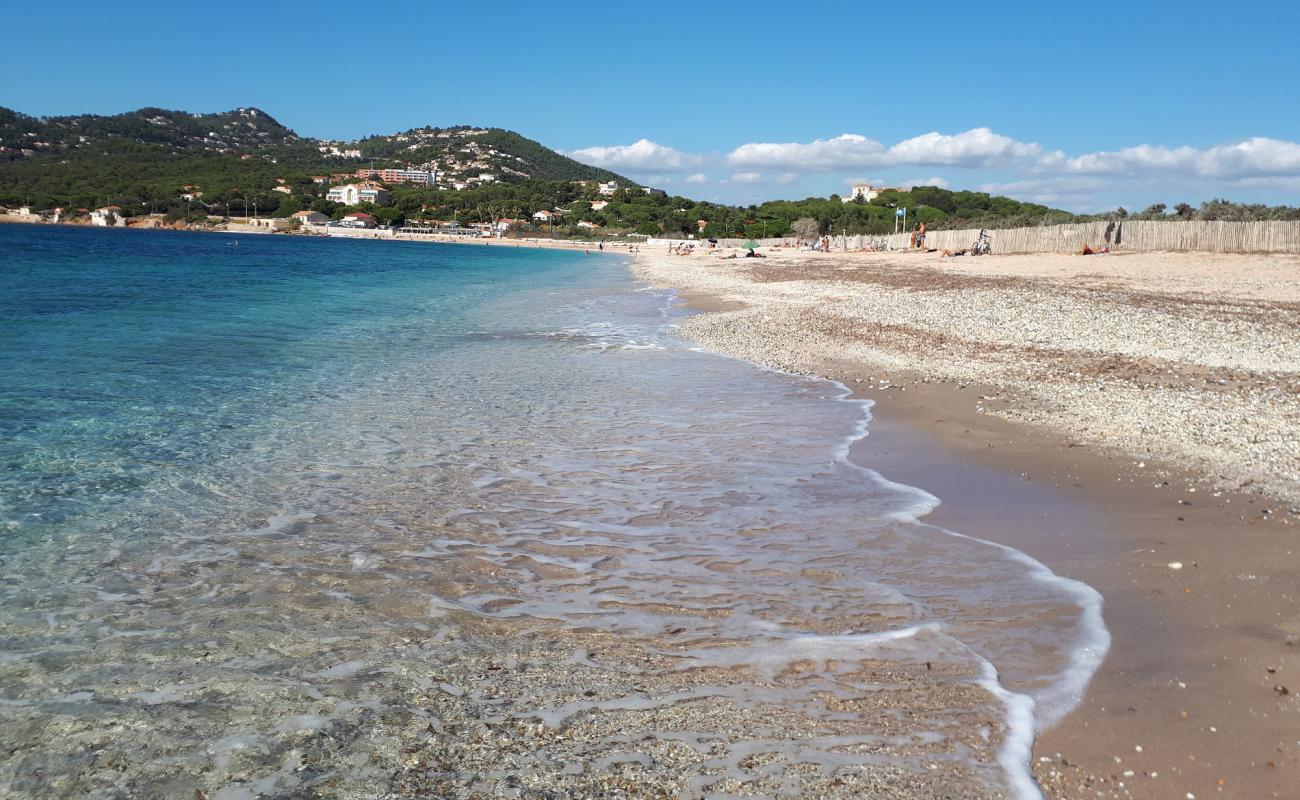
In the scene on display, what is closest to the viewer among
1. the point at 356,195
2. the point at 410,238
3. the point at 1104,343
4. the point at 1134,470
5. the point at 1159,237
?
the point at 1134,470

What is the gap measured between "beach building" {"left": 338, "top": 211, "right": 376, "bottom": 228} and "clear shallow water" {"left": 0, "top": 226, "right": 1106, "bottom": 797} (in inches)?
5703

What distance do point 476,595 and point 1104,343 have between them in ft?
39.4

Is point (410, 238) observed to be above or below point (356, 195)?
below

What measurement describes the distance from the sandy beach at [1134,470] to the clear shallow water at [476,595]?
1.03 feet

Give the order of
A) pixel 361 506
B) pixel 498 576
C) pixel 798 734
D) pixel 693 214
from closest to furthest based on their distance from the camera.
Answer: pixel 798 734 → pixel 498 576 → pixel 361 506 → pixel 693 214

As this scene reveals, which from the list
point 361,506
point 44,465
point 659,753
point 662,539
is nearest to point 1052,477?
point 662,539

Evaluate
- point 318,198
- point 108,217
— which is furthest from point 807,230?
point 318,198

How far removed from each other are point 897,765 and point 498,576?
8.88 ft

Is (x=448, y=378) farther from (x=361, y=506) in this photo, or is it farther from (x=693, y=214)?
(x=693, y=214)

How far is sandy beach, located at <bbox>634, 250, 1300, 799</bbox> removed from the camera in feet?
10.3

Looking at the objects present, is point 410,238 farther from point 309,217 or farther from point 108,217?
point 108,217

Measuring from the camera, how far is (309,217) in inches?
5566

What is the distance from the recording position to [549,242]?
135750 millimetres

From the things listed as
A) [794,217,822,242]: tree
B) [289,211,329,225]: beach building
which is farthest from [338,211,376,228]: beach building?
[794,217,822,242]: tree
